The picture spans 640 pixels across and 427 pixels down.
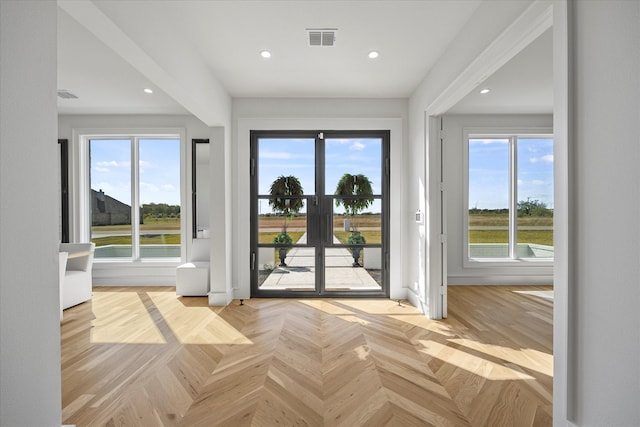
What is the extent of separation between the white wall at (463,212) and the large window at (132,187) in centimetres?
437

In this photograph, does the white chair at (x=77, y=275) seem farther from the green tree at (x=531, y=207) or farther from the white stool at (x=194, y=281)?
the green tree at (x=531, y=207)

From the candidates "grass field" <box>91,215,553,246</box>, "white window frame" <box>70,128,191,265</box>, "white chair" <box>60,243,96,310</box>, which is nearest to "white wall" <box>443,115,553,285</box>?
"grass field" <box>91,215,553,246</box>

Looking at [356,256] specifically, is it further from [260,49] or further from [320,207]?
[260,49]

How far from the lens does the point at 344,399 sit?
209 centimetres

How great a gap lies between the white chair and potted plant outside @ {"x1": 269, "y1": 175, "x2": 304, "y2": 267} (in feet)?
8.02

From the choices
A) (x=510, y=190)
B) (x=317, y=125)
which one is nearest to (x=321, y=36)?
(x=317, y=125)

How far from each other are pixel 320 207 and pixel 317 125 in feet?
3.63

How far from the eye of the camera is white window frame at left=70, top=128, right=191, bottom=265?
5.15 m

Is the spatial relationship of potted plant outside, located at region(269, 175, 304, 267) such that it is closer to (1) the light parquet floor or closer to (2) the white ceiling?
(1) the light parquet floor

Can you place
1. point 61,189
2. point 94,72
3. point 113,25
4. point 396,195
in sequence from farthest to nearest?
point 61,189 → point 396,195 → point 94,72 → point 113,25

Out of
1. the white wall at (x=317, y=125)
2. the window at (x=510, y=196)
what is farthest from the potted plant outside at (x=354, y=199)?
the window at (x=510, y=196)
